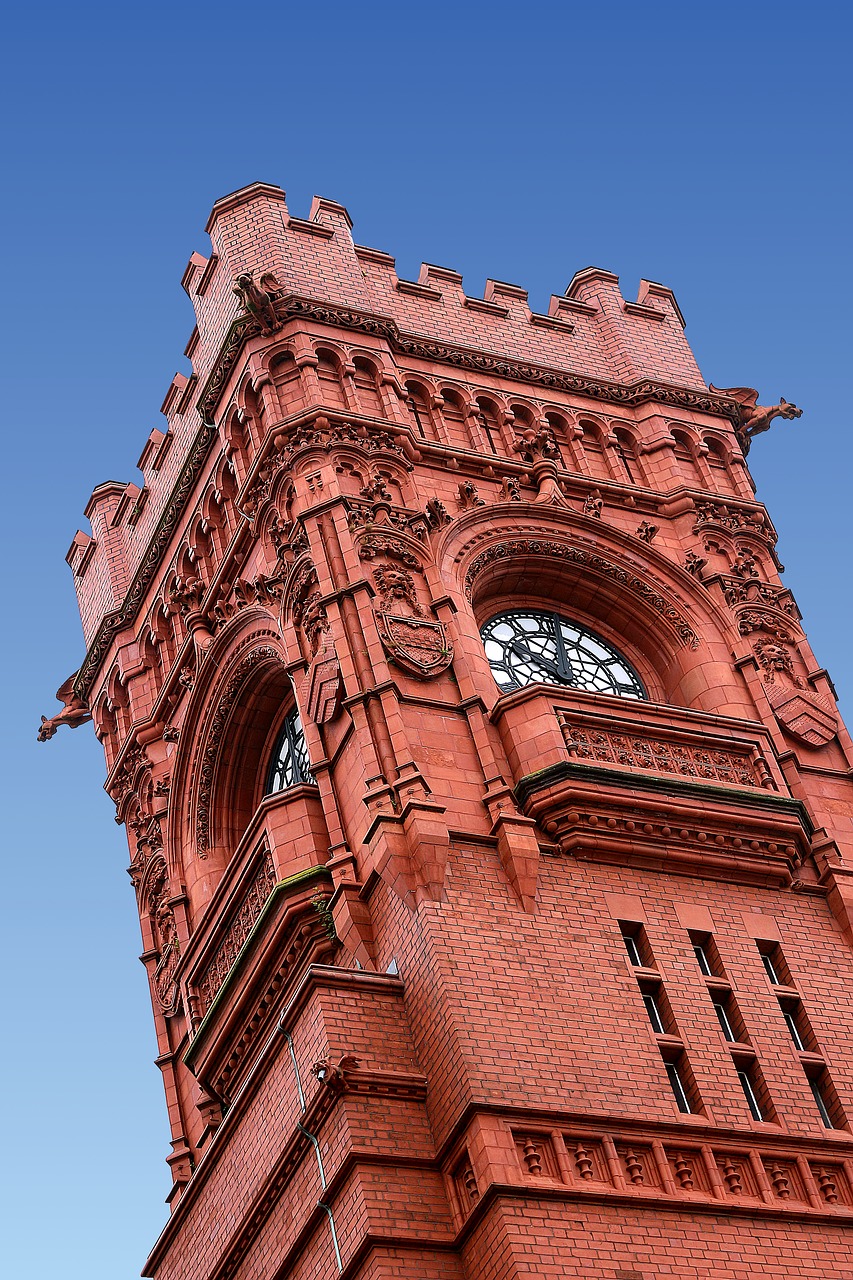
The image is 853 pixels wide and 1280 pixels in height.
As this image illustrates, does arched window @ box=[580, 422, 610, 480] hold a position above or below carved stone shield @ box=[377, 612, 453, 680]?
above

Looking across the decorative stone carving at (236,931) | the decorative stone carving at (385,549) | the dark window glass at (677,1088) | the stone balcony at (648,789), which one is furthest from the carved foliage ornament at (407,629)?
the dark window glass at (677,1088)

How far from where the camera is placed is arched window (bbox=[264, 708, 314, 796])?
96.2 feet

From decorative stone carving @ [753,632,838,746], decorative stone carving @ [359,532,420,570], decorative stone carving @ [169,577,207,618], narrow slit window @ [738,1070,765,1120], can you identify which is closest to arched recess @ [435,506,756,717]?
decorative stone carving @ [753,632,838,746]

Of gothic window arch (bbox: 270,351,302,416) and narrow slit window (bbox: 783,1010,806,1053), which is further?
gothic window arch (bbox: 270,351,302,416)

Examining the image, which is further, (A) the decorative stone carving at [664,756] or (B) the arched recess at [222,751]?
(B) the arched recess at [222,751]

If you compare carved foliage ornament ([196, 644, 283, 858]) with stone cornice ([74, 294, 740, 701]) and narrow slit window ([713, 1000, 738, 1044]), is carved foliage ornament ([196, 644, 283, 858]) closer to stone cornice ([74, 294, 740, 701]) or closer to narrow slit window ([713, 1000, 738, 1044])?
stone cornice ([74, 294, 740, 701])

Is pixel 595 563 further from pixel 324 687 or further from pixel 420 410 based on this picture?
pixel 324 687

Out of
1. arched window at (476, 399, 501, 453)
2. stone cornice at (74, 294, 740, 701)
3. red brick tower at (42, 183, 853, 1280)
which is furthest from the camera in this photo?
arched window at (476, 399, 501, 453)

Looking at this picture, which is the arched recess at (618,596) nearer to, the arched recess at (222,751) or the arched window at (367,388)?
the arched window at (367,388)

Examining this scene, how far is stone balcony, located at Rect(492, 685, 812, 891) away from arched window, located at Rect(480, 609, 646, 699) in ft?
5.70

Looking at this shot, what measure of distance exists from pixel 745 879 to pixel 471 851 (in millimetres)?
3839

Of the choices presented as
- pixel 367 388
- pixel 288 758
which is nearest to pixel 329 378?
pixel 367 388

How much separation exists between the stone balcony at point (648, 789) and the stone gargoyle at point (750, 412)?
303 inches

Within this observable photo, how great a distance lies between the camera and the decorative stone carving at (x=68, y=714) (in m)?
35.7
